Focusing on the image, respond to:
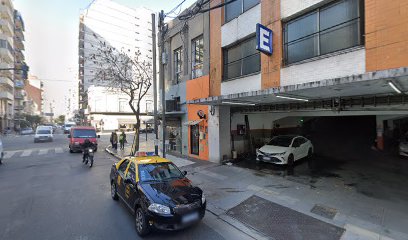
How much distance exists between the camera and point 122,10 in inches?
2392

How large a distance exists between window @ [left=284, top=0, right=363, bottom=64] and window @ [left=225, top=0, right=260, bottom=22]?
246cm

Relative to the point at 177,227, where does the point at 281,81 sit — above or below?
above

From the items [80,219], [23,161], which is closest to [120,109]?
[23,161]

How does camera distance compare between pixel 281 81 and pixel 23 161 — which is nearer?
pixel 281 81

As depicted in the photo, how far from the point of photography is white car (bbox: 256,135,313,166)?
1089 cm

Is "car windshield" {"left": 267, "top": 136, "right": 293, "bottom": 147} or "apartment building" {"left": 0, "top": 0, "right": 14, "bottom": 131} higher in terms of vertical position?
"apartment building" {"left": 0, "top": 0, "right": 14, "bottom": 131}

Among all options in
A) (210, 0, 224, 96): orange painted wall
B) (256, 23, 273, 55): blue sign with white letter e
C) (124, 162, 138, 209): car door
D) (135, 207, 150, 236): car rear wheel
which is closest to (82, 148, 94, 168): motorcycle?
(124, 162, 138, 209): car door

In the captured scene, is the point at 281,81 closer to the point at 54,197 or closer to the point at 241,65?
the point at 241,65

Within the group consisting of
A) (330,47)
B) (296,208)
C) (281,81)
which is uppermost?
(330,47)

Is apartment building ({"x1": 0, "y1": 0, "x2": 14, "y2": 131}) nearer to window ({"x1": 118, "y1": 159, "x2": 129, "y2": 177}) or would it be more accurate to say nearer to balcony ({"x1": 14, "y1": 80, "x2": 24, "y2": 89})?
balcony ({"x1": 14, "y1": 80, "x2": 24, "y2": 89})

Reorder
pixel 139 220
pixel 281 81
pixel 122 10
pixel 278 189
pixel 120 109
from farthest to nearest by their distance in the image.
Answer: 1. pixel 122 10
2. pixel 120 109
3. pixel 281 81
4. pixel 278 189
5. pixel 139 220

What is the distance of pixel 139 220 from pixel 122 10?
67345 mm

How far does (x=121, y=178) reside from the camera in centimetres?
645

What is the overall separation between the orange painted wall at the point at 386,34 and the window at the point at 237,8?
16.1 ft
